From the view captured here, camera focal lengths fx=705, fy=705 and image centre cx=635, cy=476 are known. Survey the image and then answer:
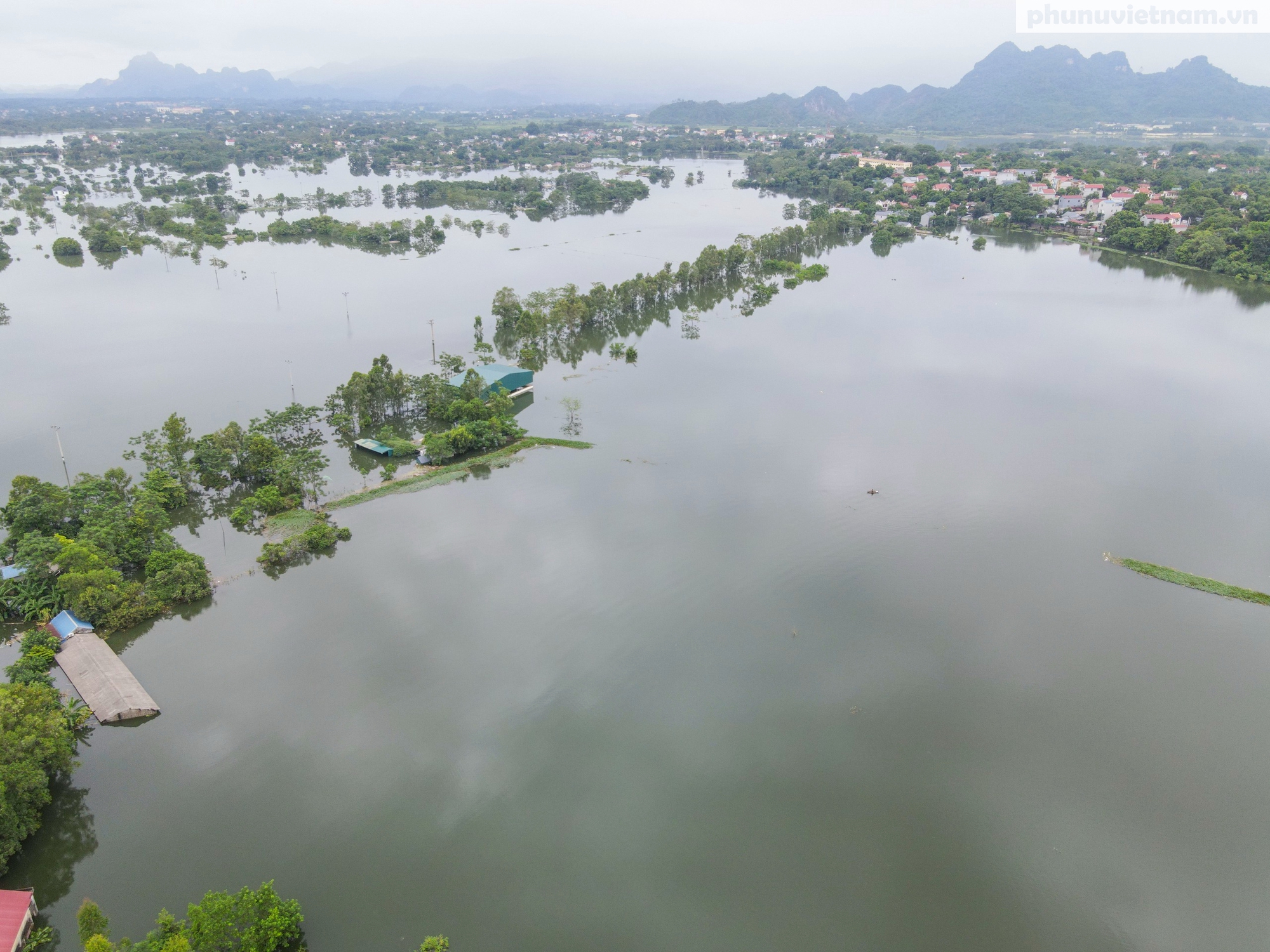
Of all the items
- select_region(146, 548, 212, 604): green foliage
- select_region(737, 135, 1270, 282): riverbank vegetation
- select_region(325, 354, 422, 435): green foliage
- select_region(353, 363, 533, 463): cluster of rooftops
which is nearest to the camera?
select_region(146, 548, 212, 604): green foliage

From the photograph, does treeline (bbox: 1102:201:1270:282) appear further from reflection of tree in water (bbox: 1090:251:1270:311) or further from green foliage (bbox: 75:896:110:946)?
green foliage (bbox: 75:896:110:946)

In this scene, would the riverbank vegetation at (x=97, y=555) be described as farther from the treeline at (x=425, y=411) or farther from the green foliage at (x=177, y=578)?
the treeline at (x=425, y=411)

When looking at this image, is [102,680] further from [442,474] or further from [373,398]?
[373,398]

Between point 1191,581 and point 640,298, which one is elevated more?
point 640,298

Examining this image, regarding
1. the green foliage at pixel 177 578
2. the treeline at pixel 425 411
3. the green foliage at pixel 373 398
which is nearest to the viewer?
the green foliage at pixel 177 578

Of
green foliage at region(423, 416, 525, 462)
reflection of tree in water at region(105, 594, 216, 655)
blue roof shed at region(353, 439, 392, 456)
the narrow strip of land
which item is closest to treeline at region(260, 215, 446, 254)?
blue roof shed at region(353, 439, 392, 456)

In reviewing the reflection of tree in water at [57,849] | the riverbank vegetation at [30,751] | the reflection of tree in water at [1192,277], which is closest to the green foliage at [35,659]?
the riverbank vegetation at [30,751]

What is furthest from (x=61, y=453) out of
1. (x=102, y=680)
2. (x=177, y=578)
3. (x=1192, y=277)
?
(x=1192, y=277)
